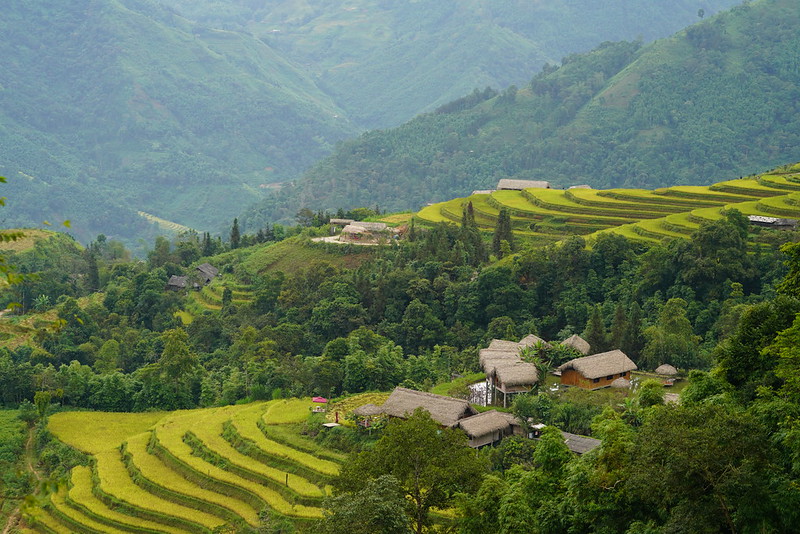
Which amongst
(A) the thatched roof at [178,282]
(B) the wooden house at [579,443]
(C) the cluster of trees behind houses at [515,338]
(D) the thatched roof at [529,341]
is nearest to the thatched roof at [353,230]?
(C) the cluster of trees behind houses at [515,338]

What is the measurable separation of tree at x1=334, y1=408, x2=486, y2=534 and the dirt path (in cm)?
1293

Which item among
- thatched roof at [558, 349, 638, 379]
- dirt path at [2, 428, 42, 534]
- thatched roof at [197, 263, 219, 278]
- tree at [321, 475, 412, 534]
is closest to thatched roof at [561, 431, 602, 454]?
thatched roof at [558, 349, 638, 379]

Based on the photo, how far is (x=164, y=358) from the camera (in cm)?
4503

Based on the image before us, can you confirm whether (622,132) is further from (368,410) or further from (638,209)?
(368,410)

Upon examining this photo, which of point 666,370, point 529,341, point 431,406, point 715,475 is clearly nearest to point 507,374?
point 431,406

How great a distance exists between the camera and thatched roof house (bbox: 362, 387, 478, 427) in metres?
32.2

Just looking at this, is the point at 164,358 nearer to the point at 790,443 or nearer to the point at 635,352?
the point at 635,352

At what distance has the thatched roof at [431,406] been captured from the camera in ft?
106

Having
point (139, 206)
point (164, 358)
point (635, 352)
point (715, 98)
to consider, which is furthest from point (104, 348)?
point (139, 206)

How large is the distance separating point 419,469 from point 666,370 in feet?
59.9

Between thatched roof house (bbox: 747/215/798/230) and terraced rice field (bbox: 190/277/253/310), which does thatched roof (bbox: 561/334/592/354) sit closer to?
thatched roof house (bbox: 747/215/798/230)

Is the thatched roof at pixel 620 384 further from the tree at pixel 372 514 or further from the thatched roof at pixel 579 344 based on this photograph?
the tree at pixel 372 514

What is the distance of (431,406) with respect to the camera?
107 feet

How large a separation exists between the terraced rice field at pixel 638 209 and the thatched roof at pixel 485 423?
21520 millimetres
